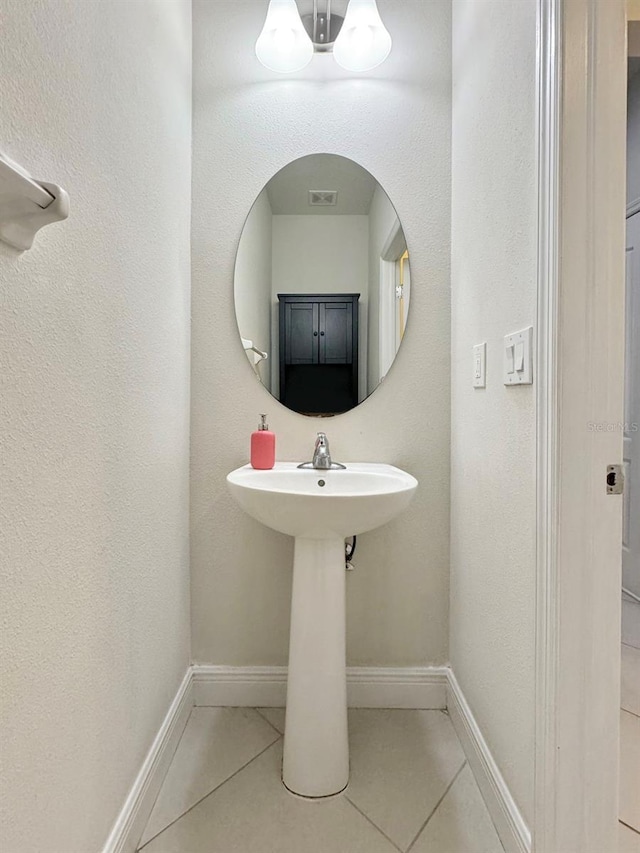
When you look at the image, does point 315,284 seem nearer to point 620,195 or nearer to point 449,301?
point 449,301

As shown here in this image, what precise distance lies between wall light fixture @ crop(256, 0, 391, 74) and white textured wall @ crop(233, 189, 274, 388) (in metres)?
0.40

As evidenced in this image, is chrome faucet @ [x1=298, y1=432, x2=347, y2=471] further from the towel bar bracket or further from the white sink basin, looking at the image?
the towel bar bracket

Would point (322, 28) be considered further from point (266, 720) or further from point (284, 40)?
point (266, 720)

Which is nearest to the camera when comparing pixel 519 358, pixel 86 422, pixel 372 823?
pixel 86 422

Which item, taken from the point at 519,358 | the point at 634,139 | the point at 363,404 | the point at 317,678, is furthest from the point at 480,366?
the point at 634,139

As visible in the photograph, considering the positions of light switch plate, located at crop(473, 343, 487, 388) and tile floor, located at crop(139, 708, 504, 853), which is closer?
tile floor, located at crop(139, 708, 504, 853)

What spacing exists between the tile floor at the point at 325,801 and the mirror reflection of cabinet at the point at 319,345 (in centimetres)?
106

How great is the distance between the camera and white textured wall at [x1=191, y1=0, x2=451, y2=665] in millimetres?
1448

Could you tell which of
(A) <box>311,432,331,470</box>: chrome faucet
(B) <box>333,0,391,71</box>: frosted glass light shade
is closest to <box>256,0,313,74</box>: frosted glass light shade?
(B) <box>333,0,391,71</box>: frosted glass light shade

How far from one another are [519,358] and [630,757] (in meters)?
→ 1.20

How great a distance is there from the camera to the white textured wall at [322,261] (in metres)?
1.50

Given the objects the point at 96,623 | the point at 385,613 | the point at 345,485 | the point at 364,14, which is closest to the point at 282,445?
the point at 345,485

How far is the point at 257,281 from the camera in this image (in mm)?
1496

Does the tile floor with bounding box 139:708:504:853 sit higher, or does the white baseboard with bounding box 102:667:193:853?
the white baseboard with bounding box 102:667:193:853
